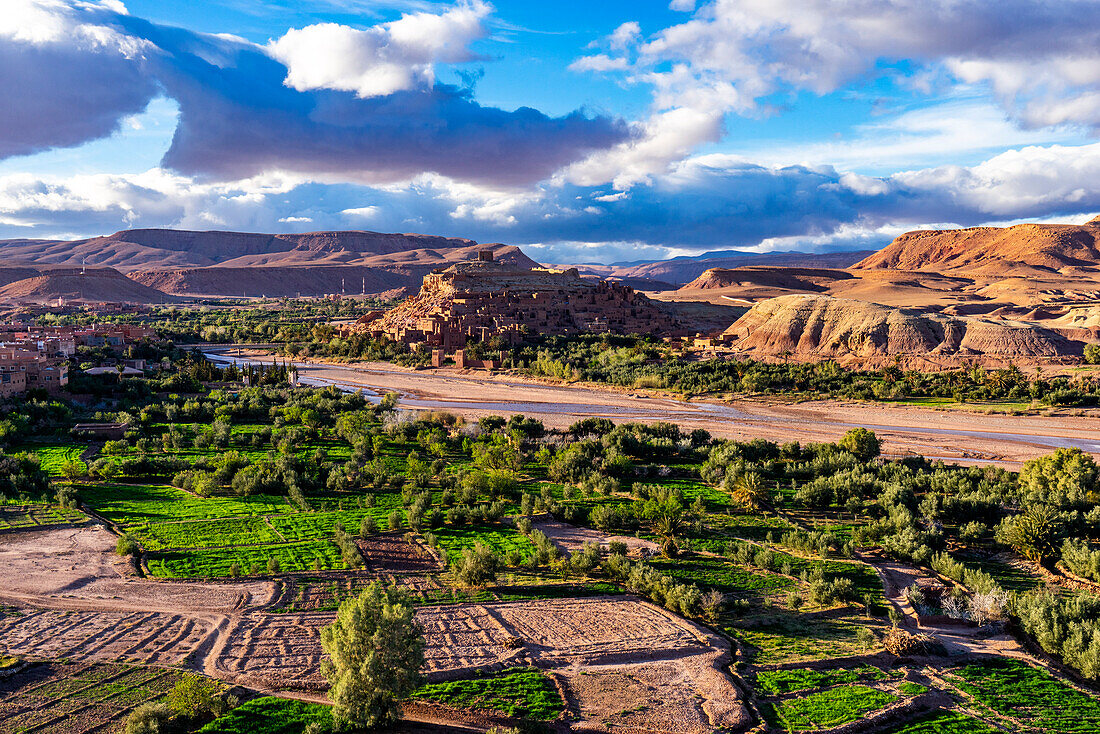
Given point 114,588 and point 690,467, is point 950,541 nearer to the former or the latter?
point 690,467

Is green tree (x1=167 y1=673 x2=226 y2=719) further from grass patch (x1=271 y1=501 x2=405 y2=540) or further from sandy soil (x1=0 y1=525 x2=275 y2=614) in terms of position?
grass patch (x1=271 y1=501 x2=405 y2=540)

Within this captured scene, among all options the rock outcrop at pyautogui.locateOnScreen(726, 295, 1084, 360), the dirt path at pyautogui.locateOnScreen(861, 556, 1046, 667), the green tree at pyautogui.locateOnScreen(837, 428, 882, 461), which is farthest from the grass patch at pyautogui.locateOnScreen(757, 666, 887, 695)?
the rock outcrop at pyautogui.locateOnScreen(726, 295, 1084, 360)

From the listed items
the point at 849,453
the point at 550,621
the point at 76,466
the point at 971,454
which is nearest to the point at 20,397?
the point at 76,466

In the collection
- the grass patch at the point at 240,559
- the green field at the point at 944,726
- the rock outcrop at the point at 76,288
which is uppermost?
the rock outcrop at the point at 76,288

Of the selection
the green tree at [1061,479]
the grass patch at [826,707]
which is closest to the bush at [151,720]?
the grass patch at [826,707]

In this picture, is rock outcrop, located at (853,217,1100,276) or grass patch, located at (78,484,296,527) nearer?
grass patch, located at (78,484,296,527)

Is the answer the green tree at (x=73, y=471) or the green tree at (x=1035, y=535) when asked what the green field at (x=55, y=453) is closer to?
the green tree at (x=73, y=471)
